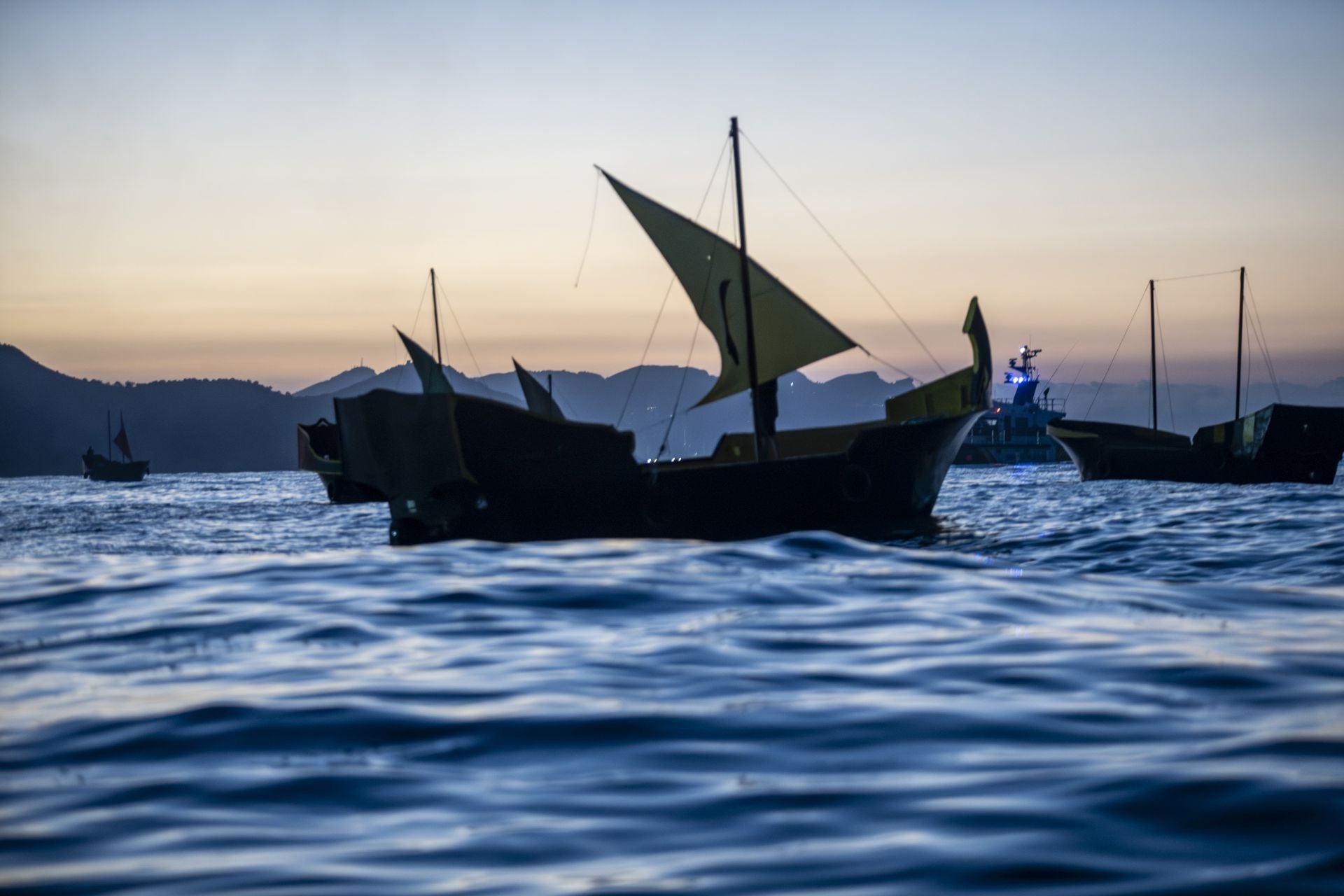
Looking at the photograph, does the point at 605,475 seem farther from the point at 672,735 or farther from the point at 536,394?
the point at 536,394

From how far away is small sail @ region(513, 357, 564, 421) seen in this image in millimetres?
41938

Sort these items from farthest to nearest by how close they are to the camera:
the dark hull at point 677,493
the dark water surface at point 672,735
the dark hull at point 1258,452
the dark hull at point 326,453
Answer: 1. the dark hull at point 326,453
2. the dark hull at point 1258,452
3. the dark hull at point 677,493
4. the dark water surface at point 672,735

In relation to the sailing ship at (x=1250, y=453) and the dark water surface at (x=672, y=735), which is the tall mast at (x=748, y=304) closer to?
the dark water surface at (x=672, y=735)

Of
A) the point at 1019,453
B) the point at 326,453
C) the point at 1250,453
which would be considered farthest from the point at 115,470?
the point at 1250,453

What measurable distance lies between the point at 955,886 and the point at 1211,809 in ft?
3.28

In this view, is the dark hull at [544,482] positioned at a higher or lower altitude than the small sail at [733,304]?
lower

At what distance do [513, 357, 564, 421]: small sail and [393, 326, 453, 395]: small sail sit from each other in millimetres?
2785

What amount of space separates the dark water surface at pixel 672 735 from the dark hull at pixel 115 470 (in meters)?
129

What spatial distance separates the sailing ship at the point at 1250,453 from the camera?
136ft

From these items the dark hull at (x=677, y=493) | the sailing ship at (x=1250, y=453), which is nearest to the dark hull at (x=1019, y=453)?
the sailing ship at (x=1250, y=453)

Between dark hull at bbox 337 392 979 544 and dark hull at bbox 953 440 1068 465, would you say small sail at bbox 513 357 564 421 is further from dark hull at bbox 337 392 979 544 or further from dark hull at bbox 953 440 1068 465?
Answer: dark hull at bbox 953 440 1068 465

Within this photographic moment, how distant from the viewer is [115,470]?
127 metres

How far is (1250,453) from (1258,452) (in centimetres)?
31

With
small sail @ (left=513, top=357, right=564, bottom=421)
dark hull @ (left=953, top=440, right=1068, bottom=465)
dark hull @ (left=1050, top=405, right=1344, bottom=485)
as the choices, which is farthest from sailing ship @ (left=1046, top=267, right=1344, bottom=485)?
dark hull @ (left=953, top=440, right=1068, bottom=465)
